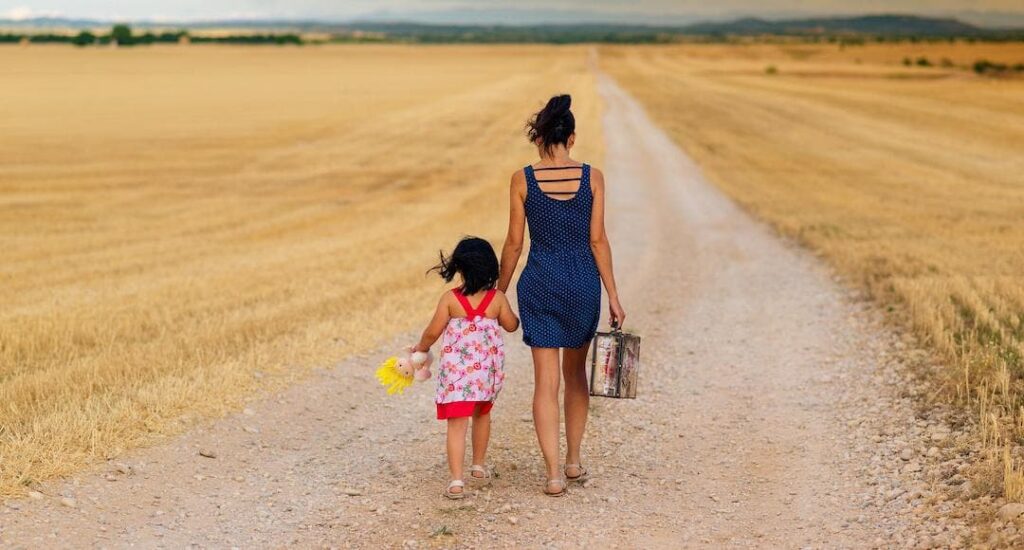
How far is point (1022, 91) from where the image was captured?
5828cm

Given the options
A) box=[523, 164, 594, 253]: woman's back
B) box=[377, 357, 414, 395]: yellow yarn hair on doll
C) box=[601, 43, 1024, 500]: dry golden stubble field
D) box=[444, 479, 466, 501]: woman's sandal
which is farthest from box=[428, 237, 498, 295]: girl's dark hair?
box=[601, 43, 1024, 500]: dry golden stubble field

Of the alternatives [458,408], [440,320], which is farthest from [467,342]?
[458,408]

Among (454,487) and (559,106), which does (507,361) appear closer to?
(454,487)

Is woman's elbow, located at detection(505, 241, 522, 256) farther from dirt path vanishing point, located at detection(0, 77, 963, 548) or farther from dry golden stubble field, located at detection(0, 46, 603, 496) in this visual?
dry golden stubble field, located at detection(0, 46, 603, 496)

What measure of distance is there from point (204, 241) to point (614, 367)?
12703 mm

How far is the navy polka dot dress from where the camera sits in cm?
621

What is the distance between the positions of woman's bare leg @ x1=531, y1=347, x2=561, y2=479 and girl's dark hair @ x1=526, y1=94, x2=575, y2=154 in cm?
119

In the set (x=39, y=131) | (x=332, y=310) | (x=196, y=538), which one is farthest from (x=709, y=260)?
(x=39, y=131)

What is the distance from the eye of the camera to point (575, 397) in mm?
6586

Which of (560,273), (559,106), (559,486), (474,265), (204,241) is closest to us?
(474,265)

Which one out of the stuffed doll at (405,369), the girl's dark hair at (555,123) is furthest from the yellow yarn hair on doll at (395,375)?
the girl's dark hair at (555,123)

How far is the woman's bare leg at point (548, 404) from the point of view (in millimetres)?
6316

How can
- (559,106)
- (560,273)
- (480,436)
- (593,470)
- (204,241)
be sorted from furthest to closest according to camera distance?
(204,241) < (593,470) < (480,436) < (560,273) < (559,106)

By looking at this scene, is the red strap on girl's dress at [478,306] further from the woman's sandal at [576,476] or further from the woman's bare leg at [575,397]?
the woman's sandal at [576,476]
